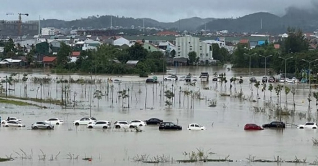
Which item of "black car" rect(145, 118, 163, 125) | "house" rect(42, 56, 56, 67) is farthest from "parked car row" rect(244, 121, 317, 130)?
"house" rect(42, 56, 56, 67)

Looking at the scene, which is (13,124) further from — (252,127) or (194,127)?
(252,127)

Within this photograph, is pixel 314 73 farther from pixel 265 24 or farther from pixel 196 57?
pixel 265 24

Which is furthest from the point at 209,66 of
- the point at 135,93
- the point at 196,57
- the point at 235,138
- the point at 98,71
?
the point at 235,138

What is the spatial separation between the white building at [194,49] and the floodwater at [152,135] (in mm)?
32236

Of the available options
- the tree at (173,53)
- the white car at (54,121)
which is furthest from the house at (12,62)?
the white car at (54,121)

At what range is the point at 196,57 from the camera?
59.6 m

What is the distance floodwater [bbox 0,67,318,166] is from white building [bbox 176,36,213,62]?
3224cm

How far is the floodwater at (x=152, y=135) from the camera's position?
1654cm

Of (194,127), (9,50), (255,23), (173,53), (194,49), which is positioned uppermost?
(255,23)

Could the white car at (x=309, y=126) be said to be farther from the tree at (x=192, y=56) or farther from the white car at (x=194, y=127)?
the tree at (x=192, y=56)

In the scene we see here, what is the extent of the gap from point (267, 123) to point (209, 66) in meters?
36.9

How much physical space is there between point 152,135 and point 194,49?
43333mm

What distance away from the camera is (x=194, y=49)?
205 feet

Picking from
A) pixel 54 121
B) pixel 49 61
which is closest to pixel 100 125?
pixel 54 121
